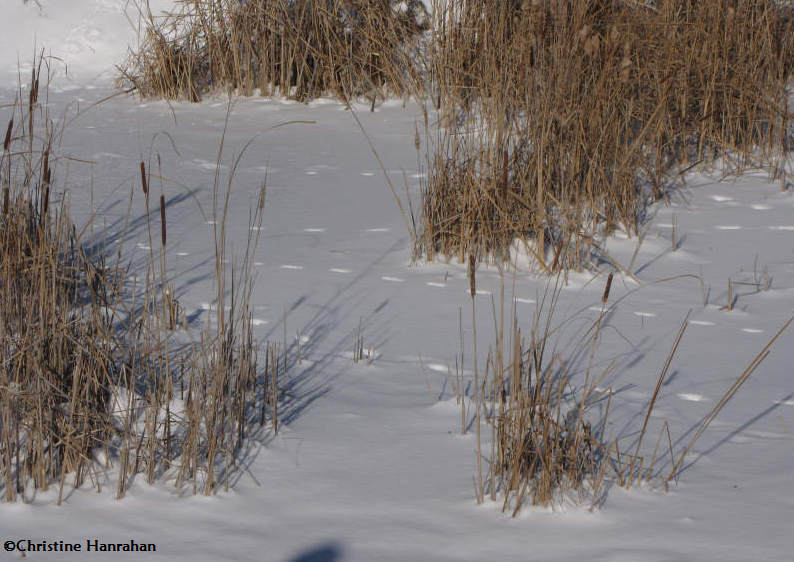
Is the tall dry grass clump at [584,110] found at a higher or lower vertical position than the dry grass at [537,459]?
higher

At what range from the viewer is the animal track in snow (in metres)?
2.14

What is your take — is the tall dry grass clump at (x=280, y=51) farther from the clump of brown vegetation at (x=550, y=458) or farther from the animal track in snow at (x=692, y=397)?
the clump of brown vegetation at (x=550, y=458)

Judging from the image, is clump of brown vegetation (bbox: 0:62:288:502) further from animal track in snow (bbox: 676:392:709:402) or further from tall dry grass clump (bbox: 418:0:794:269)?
tall dry grass clump (bbox: 418:0:794:269)

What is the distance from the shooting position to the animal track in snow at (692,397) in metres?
2.14

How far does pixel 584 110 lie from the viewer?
3.37 m

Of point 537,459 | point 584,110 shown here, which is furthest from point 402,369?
point 584,110

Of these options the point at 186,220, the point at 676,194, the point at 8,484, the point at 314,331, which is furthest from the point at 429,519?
the point at 676,194

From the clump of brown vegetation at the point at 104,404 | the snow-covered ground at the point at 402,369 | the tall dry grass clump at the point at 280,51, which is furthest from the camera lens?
the tall dry grass clump at the point at 280,51

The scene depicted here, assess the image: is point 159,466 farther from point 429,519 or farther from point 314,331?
point 314,331

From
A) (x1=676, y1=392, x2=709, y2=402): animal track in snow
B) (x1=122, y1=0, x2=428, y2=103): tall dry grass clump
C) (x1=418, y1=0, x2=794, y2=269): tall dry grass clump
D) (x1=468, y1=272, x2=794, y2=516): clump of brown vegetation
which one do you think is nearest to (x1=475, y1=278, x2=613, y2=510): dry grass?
(x1=468, y1=272, x2=794, y2=516): clump of brown vegetation

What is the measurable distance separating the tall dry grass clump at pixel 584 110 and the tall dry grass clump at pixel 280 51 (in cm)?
60

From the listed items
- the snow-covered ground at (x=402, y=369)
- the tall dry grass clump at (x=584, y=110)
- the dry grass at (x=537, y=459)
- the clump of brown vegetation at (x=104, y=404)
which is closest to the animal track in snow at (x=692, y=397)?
the snow-covered ground at (x=402, y=369)

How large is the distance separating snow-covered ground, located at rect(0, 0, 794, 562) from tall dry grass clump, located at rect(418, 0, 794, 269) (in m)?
0.18

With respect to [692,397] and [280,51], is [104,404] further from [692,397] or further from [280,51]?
[280,51]
